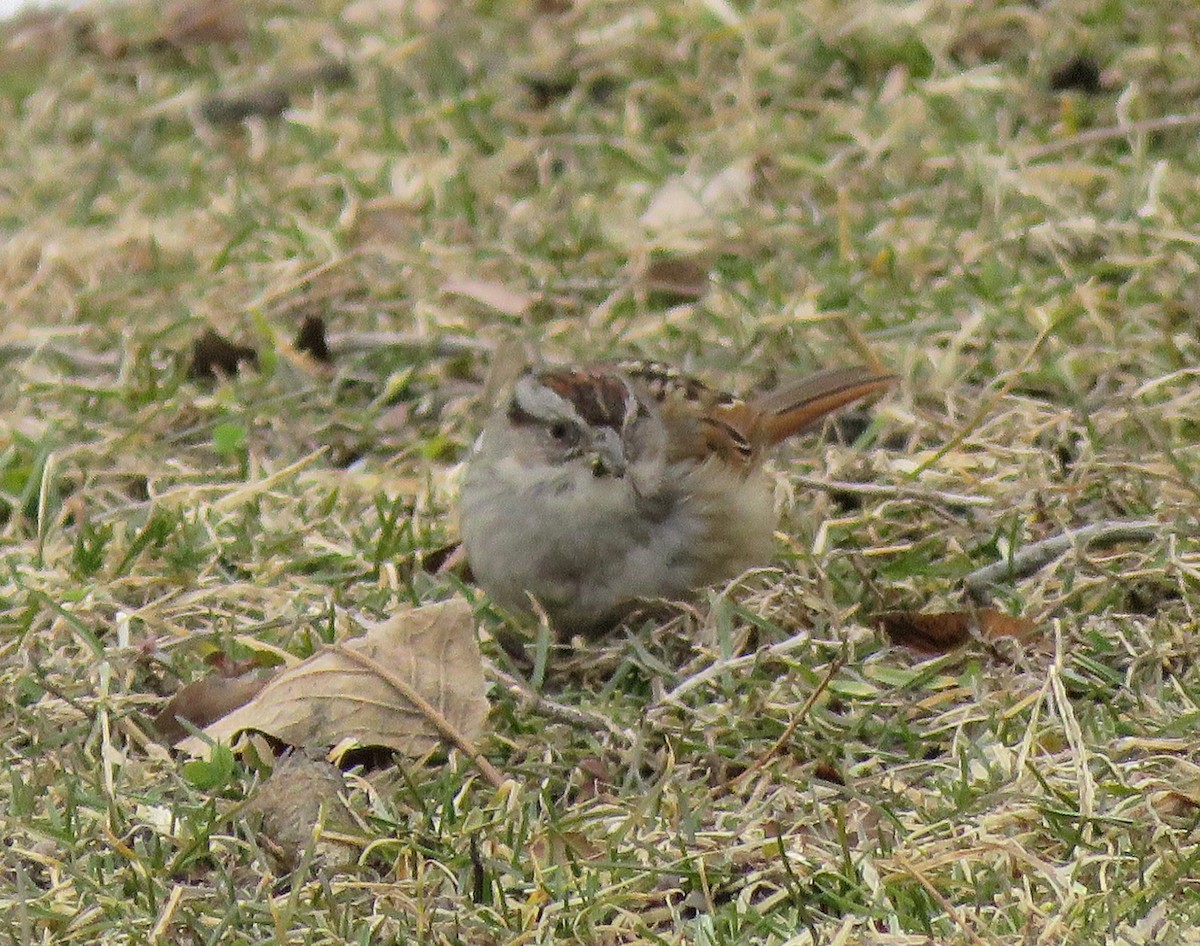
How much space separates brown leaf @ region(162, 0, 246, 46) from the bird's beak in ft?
14.3

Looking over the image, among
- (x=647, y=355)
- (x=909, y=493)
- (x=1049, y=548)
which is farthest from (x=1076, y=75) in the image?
(x=1049, y=548)

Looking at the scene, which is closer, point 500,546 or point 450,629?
point 450,629

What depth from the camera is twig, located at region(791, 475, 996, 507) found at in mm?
4465

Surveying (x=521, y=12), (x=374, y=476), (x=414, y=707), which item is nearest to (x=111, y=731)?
(x=414, y=707)

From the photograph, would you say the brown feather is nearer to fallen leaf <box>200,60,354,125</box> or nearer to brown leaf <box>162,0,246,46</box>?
fallen leaf <box>200,60,354,125</box>

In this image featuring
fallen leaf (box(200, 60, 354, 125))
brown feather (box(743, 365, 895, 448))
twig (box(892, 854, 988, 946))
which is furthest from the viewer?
fallen leaf (box(200, 60, 354, 125))

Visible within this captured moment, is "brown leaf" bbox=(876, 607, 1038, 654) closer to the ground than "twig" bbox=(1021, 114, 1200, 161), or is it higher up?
higher up

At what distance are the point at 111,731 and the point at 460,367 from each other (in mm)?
2014

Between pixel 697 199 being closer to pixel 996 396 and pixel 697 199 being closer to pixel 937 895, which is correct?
pixel 996 396

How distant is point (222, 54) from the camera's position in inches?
308

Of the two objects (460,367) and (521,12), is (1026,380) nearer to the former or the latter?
(460,367)

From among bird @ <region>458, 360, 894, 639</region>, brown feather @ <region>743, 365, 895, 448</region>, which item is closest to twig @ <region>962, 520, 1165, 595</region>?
bird @ <region>458, 360, 894, 639</region>

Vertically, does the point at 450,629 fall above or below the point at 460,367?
above

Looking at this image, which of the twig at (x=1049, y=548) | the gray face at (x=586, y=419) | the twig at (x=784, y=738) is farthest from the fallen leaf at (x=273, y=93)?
the twig at (x=784, y=738)
